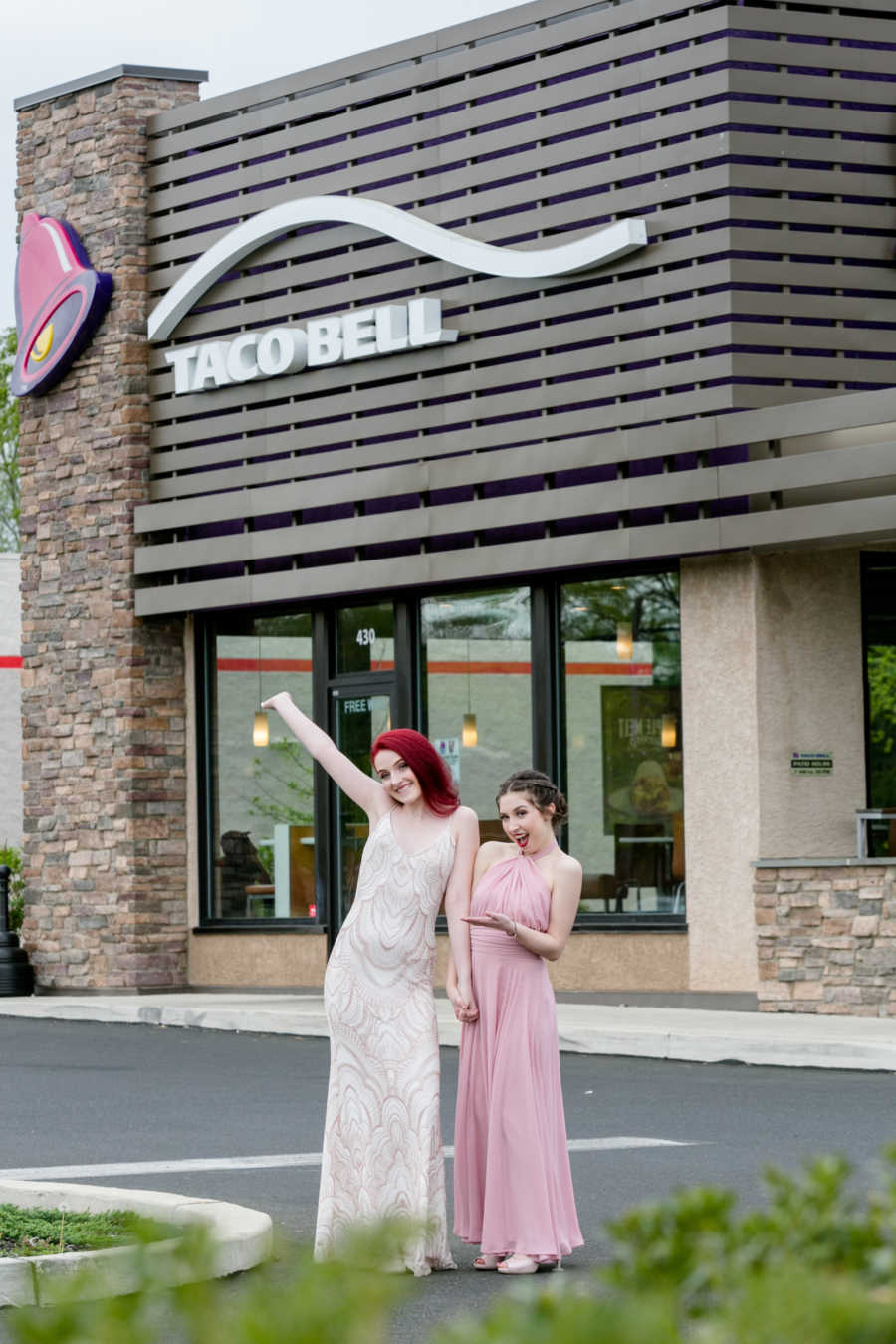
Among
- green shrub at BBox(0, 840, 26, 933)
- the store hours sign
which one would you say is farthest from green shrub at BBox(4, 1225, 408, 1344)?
green shrub at BBox(0, 840, 26, 933)

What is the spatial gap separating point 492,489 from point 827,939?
5.43 meters

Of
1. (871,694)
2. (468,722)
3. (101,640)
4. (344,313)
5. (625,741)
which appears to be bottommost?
(625,741)

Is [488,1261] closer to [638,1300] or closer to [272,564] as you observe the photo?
[638,1300]

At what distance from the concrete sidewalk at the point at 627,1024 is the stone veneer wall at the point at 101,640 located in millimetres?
1028

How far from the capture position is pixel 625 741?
19.8 m

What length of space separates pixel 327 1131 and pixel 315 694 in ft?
46.8

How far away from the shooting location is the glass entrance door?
21812 millimetres

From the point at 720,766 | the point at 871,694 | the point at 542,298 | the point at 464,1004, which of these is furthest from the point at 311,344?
the point at 464,1004

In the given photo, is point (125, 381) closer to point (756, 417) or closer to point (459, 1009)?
point (756, 417)

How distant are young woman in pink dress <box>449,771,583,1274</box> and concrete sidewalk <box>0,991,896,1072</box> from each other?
6.71m

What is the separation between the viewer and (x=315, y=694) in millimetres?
22250

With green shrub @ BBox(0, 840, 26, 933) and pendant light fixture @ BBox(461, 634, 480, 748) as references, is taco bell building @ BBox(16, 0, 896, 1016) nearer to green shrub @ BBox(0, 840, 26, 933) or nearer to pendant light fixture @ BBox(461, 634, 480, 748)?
pendant light fixture @ BBox(461, 634, 480, 748)

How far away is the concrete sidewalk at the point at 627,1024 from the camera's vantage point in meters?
15.1

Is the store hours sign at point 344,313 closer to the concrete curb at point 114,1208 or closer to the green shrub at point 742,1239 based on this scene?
the concrete curb at point 114,1208
